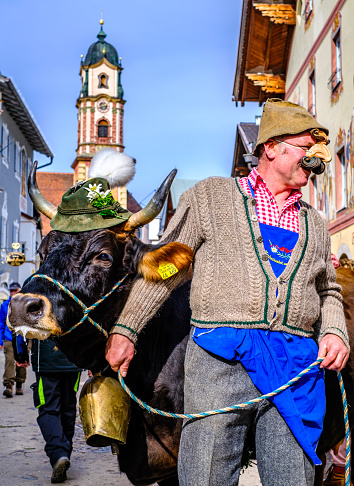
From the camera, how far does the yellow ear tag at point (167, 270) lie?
296 centimetres

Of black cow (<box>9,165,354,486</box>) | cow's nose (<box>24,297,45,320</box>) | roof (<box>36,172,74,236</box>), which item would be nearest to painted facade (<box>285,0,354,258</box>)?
black cow (<box>9,165,354,486</box>)

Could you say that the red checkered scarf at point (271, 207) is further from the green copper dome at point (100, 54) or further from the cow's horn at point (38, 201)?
the green copper dome at point (100, 54)

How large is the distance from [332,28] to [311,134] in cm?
1392

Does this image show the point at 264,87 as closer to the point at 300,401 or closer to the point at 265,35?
the point at 265,35

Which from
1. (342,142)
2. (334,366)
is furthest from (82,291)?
(342,142)

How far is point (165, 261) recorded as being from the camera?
2.99 meters

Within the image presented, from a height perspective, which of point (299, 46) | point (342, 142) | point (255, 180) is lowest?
point (255, 180)

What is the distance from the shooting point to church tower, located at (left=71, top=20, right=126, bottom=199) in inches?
2628

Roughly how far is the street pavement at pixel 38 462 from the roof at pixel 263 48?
14.2m

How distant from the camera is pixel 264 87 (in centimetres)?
2161

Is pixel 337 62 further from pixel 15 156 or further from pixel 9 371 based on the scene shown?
pixel 15 156

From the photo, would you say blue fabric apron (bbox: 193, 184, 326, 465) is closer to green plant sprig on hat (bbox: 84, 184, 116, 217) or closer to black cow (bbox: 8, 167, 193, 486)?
black cow (bbox: 8, 167, 193, 486)

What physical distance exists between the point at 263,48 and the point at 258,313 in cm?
1908

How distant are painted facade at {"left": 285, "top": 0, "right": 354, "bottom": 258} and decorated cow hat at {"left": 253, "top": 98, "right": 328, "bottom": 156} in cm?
1075
